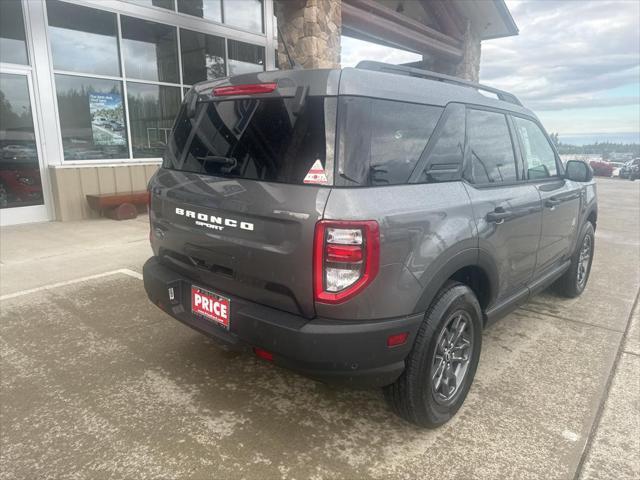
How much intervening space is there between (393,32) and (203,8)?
4401 millimetres

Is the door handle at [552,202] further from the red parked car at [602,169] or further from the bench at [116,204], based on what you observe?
the red parked car at [602,169]

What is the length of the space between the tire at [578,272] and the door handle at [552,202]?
0.96 m

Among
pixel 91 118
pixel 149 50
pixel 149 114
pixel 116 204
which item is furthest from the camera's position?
pixel 149 114

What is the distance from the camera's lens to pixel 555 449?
2.35m

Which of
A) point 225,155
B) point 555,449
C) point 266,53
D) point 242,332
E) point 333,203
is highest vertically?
point 266,53

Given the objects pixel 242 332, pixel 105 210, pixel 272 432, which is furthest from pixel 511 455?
pixel 105 210

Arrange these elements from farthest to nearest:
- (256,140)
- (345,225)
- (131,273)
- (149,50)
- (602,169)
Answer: (602,169), (149,50), (131,273), (256,140), (345,225)

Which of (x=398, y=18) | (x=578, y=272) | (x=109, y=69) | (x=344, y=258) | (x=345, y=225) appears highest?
(x=398, y=18)

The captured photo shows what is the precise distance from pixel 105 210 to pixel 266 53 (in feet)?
17.2

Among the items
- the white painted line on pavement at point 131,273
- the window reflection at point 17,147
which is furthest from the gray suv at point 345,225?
the window reflection at point 17,147

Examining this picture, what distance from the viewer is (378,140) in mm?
2168

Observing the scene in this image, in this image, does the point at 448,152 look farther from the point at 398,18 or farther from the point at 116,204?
the point at 398,18

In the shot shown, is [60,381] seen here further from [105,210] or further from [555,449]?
[105,210]

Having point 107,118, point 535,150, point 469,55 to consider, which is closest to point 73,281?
point 535,150
